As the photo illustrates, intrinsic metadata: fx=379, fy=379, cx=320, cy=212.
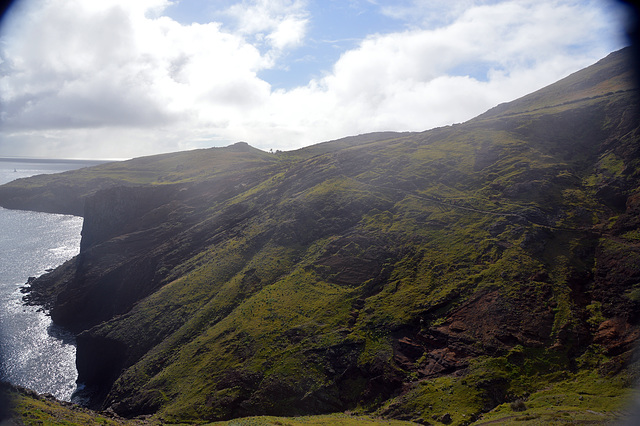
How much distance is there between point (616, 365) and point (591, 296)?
1569 cm

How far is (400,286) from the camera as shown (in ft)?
212

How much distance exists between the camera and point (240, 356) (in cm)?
6019

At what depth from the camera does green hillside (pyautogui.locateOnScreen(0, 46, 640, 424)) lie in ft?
148

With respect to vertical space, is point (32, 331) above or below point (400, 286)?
below

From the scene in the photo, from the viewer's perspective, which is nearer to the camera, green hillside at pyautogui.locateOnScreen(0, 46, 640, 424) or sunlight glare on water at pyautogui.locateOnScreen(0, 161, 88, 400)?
green hillside at pyautogui.locateOnScreen(0, 46, 640, 424)

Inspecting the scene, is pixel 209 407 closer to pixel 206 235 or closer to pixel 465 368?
pixel 465 368

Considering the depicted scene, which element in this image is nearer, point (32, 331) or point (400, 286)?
point (400, 286)

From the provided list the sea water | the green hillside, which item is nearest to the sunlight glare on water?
the sea water

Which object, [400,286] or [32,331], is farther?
[32,331]

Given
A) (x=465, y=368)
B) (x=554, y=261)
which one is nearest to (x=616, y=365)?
(x=465, y=368)

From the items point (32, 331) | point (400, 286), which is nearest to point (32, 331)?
point (32, 331)

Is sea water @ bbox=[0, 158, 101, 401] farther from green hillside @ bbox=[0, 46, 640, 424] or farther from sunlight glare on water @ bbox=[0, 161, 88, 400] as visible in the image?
green hillside @ bbox=[0, 46, 640, 424]

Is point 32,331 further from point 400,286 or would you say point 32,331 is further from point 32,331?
point 400,286

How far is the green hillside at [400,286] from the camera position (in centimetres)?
4519
